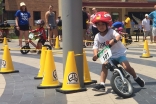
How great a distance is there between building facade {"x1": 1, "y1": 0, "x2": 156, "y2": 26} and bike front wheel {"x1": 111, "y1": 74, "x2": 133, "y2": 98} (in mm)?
28804

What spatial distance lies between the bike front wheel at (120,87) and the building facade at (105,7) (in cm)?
2880

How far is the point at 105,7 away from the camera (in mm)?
34938

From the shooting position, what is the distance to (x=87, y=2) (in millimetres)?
34938

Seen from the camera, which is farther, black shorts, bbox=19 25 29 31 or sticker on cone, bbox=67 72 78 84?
black shorts, bbox=19 25 29 31

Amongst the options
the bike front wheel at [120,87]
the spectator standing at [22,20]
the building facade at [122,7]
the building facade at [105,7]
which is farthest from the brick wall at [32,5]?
the bike front wheel at [120,87]

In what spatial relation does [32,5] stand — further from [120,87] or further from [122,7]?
[120,87]

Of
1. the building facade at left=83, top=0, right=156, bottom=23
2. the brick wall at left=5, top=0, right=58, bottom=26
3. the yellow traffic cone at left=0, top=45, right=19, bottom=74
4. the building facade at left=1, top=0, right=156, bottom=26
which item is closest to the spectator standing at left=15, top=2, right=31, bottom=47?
the yellow traffic cone at left=0, top=45, right=19, bottom=74

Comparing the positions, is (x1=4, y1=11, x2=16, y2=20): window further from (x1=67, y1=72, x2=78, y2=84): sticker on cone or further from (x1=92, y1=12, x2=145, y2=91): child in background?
(x1=92, y1=12, x2=145, y2=91): child in background

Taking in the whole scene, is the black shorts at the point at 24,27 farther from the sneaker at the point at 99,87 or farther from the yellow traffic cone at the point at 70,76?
the sneaker at the point at 99,87

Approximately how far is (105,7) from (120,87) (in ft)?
97.2

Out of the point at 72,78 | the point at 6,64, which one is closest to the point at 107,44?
the point at 72,78

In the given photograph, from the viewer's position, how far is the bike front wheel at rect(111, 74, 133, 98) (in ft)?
18.7

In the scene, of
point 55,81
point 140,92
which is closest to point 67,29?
point 55,81

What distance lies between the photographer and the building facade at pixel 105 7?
3494 centimetres
